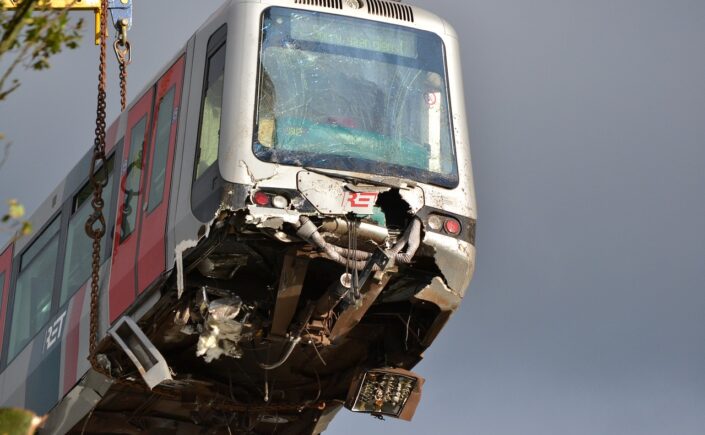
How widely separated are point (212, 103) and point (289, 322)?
1.53 m

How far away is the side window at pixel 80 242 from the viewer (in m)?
12.8

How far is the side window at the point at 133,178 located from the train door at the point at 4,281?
2.59 meters

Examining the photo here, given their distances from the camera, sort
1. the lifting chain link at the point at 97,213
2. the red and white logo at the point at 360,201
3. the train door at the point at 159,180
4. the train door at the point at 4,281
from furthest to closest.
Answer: the train door at the point at 4,281 < the lifting chain link at the point at 97,213 < the train door at the point at 159,180 < the red and white logo at the point at 360,201

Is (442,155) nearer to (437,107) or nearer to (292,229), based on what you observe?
(437,107)

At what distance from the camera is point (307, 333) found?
1151cm

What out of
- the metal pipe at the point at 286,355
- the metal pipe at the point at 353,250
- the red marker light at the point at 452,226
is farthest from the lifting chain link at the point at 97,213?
the red marker light at the point at 452,226

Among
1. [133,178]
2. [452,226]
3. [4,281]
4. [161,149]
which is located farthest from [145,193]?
[4,281]

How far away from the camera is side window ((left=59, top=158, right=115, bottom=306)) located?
505 inches

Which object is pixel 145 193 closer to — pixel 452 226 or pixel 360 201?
pixel 360 201

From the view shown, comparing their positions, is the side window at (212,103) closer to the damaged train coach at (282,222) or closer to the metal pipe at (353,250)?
the damaged train coach at (282,222)

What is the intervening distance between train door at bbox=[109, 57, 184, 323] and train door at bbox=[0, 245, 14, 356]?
2497mm

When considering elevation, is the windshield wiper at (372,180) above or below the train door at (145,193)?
above

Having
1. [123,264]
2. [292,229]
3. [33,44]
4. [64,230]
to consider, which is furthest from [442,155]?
[33,44]

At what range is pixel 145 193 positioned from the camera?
1198cm
